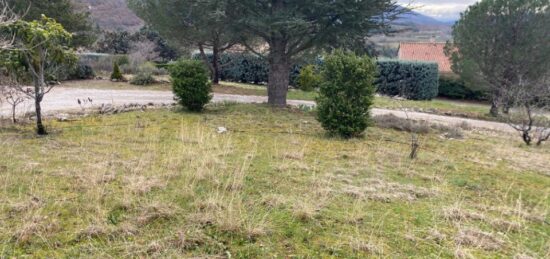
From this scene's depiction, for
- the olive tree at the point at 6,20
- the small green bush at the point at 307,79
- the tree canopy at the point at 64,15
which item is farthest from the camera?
the small green bush at the point at 307,79

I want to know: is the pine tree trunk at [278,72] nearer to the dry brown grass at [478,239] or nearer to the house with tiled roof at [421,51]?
the dry brown grass at [478,239]

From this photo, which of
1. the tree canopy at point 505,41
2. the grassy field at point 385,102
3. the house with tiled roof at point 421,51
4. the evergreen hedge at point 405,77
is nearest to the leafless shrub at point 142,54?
the grassy field at point 385,102

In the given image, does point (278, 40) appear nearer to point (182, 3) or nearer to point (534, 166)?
point (182, 3)

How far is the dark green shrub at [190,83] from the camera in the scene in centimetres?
981

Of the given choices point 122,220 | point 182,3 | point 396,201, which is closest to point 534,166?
point 396,201

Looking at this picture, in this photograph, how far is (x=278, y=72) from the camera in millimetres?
11703

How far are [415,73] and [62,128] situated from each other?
16753 millimetres

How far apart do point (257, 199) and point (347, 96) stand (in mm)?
4315

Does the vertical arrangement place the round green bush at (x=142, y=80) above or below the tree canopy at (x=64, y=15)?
below

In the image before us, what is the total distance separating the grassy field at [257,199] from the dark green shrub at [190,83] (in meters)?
3.05

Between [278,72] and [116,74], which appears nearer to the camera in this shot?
[278,72]

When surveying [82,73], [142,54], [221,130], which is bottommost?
[221,130]

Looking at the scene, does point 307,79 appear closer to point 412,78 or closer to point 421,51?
point 412,78

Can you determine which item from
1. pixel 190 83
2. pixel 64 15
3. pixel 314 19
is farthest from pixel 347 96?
pixel 64 15
